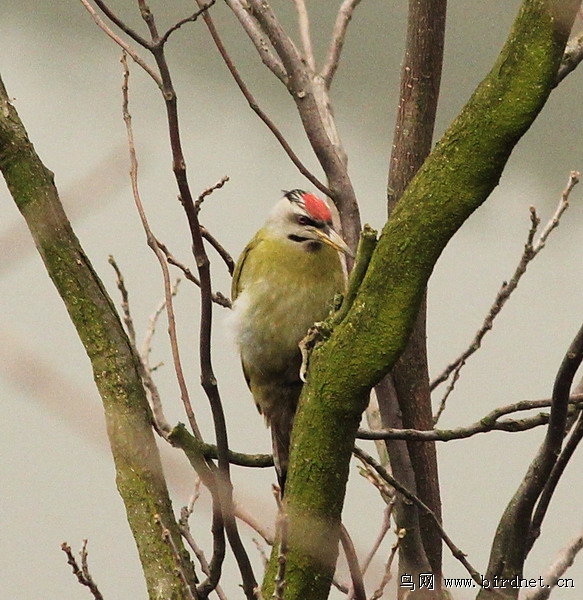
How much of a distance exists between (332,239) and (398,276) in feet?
2.08

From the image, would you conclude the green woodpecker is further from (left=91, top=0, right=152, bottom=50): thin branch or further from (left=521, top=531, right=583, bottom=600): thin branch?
(left=91, top=0, right=152, bottom=50): thin branch

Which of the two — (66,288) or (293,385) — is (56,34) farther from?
(66,288)

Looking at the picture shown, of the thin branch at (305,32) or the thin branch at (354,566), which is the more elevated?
the thin branch at (305,32)

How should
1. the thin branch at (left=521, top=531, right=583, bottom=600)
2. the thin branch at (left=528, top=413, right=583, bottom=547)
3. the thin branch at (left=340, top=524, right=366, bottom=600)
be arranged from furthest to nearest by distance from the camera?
the thin branch at (left=521, top=531, right=583, bottom=600)
the thin branch at (left=528, top=413, right=583, bottom=547)
the thin branch at (left=340, top=524, right=366, bottom=600)

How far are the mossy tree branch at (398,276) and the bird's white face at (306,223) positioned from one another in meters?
0.61

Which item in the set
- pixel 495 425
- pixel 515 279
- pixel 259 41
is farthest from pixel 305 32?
pixel 495 425

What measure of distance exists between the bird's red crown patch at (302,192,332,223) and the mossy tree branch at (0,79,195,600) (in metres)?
0.52

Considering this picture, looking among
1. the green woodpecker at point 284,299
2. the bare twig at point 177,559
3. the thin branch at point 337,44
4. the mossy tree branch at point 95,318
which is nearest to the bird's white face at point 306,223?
the green woodpecker at point 284,299

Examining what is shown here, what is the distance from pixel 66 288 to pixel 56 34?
54.6 inches

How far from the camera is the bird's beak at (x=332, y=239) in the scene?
1255 mm

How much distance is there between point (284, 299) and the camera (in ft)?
4.36

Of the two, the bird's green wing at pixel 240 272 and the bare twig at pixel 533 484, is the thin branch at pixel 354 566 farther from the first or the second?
the bird's green wing at pixel 240 272

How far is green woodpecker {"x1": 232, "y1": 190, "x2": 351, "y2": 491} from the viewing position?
4.33ft

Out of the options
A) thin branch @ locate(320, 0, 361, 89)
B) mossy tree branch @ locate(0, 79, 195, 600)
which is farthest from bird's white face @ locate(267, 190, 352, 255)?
mossy tree branch @ locate(0, 79, 195, 600)
